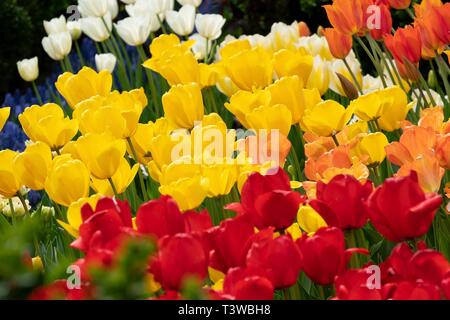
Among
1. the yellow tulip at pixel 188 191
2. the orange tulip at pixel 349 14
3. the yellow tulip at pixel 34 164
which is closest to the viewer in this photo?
the yellow tulip at pixel 188 191

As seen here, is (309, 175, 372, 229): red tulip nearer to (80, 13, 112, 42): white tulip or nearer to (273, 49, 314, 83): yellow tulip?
(273, 49, 314, 83): yellow tulip

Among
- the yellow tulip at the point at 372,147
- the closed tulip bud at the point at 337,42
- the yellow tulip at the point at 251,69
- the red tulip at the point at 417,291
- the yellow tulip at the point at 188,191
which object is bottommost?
the red tulip at the point at 417,291

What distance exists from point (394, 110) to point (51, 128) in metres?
0.83

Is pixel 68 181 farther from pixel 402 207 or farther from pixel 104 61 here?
pixel 104 61

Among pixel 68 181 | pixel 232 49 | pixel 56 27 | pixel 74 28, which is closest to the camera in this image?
pixel 68 181

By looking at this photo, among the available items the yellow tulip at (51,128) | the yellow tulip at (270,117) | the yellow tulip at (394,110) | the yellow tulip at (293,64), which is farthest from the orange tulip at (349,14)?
the yellow tulip at (51,128)

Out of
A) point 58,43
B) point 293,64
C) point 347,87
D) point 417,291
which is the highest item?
point 58,43

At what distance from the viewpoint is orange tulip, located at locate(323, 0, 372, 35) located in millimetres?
2582

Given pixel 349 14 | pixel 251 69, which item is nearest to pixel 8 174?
pixel 251 69

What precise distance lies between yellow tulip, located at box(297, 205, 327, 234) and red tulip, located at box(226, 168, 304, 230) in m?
0.21

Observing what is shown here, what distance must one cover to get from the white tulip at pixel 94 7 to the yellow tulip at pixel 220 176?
2.13 meters

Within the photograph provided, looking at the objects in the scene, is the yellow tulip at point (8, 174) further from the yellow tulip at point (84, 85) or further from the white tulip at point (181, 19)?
the white tulip at point (181, 19)

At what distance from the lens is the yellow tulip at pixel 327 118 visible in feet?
7.23

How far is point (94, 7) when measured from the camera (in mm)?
3824
